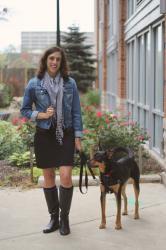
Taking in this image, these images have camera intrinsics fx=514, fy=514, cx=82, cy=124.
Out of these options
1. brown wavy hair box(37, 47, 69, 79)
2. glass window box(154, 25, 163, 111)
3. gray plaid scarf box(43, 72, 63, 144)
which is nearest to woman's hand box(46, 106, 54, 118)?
gray plaid scarf box(43, 72, 63, 144)

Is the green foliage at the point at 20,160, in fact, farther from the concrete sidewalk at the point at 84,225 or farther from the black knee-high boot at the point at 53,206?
the black knee-high boot at the point at 53,206

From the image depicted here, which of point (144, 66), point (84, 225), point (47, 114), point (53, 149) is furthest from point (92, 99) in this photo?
point (47, 114)

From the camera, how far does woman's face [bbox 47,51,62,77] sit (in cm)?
529

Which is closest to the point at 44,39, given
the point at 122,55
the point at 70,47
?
the point at 70,47

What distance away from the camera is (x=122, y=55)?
16406 mm

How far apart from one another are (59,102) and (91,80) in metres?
27.9

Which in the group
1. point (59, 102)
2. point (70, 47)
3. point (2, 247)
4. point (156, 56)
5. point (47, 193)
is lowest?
point (2, 247)

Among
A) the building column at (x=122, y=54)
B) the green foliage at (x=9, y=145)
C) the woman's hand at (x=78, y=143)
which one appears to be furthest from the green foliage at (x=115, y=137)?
the building column at (x=122, y=54)

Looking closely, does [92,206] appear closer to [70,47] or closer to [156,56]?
[156,56]

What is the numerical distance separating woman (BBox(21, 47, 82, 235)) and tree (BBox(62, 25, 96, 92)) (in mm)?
26947

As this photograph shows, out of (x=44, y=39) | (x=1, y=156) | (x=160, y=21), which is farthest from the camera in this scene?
(x=44, y=39)

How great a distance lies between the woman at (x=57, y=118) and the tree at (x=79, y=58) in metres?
26.9

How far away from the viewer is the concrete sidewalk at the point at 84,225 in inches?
199

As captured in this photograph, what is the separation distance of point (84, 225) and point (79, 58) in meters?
28.3
